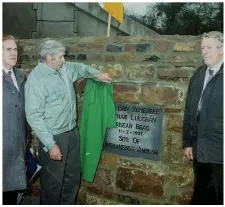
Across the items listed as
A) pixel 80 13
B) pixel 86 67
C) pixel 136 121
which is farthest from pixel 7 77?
pixel 80 13

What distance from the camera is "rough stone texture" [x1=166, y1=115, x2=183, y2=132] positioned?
362 cm

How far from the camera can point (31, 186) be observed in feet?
14.6

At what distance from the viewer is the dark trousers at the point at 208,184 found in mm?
2901

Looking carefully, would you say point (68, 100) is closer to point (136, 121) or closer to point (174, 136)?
point (136, 121)

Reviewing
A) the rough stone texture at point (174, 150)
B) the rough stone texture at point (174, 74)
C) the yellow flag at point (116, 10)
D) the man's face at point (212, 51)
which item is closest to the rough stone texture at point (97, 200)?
the rough stone texture at point (174, 150)

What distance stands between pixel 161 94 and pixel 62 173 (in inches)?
55.9

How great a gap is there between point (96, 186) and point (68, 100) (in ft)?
4.30

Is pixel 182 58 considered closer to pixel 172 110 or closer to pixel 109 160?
pixel 172 110

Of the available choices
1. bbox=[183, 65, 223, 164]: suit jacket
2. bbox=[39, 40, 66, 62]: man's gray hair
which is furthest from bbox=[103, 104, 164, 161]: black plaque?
bbox=[39, 40, 66, 62]: man's gray hair

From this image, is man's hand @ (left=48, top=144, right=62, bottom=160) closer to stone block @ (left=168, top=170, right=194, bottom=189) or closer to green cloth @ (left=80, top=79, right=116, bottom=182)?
green cloth @ (left=80, top=79, right=116, bottom=182)

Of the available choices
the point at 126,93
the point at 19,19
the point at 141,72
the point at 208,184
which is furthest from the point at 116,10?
the point at 19,19

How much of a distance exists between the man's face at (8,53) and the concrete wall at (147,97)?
113 centimetres

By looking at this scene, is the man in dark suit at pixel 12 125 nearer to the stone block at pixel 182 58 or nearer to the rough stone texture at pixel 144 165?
the rough stone texture at pixel 144 165

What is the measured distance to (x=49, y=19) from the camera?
25.0ft
